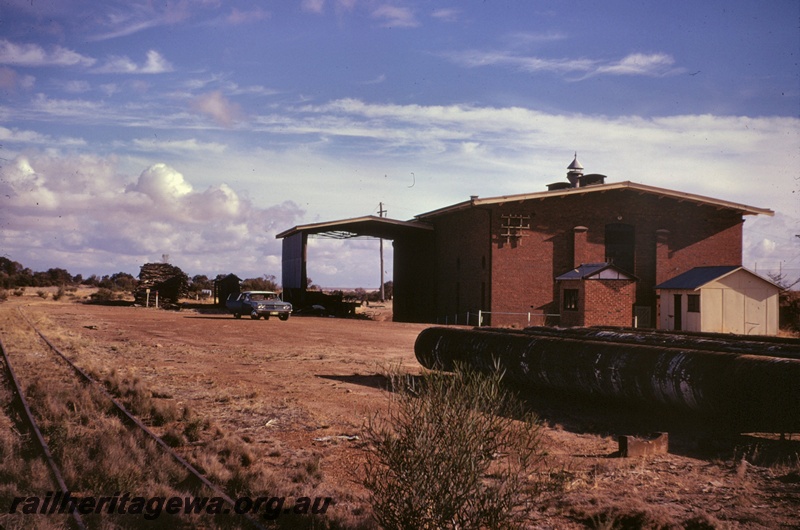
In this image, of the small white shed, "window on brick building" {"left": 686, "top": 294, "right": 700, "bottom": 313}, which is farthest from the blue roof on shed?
"window on brick building" {"left": 686, "top": 294, "right": 700, "bottom": 313}

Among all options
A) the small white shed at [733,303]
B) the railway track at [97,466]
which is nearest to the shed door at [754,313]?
the small white shed at [733,303]

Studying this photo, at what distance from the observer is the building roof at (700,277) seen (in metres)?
28.6

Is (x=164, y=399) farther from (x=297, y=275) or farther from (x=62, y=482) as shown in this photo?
(x=297, y=275)

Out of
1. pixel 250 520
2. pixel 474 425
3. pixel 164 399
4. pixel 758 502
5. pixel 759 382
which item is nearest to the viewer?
pixel 474 425

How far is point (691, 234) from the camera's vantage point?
120ft

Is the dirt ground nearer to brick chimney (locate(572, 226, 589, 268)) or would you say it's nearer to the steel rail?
the steel rail

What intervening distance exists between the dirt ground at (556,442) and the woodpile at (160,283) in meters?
36.1

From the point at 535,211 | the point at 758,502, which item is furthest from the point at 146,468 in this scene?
the point at 535,211

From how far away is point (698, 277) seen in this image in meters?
30.1

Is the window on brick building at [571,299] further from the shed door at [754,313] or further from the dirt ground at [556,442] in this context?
the dirt ground at [556,442]

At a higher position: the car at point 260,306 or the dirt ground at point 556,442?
the car at point 260,306

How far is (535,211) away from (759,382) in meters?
27.0

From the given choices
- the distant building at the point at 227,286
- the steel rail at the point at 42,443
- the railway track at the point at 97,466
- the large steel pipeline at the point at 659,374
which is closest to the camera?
the steel rail at the point at 42,443

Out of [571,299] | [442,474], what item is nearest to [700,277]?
[571,299]
